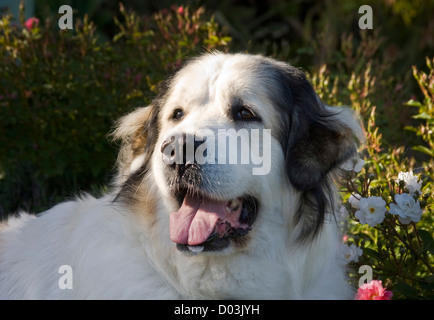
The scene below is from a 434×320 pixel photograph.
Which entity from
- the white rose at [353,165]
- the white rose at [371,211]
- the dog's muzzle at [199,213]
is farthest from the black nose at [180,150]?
the white rose at [371,211]

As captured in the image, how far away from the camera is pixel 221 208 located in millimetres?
2980

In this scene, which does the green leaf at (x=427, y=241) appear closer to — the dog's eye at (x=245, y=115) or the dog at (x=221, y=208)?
the dog at (x=221, y=208)

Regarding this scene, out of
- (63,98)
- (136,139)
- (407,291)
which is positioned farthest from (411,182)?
(63,98)

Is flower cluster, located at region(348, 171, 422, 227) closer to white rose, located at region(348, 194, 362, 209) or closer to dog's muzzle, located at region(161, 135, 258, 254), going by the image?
white rose, located at region(348, 194, 362, 209)

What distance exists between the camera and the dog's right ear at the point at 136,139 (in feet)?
11.2

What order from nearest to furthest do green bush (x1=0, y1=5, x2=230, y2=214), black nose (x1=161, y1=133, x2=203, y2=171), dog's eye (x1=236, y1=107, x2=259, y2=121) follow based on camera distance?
black nose (x1=161, y1=133, x2=203, y2=171) → dog's eye (x1=236, y1=107, x2=259, y2=121) → green bush (x1=0, y1=5, x2=230, y2=214)

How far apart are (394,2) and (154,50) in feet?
16.5

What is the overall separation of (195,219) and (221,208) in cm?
13

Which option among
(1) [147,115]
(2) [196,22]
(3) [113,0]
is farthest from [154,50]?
(3) [113,0]

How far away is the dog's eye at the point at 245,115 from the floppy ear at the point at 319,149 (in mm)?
246

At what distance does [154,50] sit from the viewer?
5.73m

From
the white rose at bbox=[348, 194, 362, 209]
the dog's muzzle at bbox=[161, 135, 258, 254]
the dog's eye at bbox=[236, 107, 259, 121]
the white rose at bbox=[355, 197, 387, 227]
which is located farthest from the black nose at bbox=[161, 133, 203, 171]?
the white rose at bbox=[348, 194, 362, 209]

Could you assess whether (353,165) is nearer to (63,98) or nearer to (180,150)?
(180,150)

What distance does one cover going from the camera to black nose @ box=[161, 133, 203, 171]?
9.14 ft
